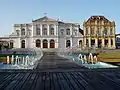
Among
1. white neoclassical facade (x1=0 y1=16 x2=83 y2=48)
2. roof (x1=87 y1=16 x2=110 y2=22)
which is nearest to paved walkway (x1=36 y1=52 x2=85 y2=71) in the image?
white neoclassical facade (x1=0 y1=16 x2=83 y2=48)

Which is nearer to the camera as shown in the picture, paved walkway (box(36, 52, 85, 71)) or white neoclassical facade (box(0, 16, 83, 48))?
paved walkway (box(36, 52, 85, 71))

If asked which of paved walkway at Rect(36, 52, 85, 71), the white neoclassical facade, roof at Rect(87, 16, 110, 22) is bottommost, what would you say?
paved walkway at Rect(36, 52, 85, 71)

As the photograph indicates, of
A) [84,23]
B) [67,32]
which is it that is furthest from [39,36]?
[84,23]

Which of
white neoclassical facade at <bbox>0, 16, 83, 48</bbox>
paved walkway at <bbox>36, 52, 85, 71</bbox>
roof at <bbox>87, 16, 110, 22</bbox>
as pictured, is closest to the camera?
paved walkway at <bbox>36, 52, 85, 71</bbox>

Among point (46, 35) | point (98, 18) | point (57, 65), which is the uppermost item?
point (98, 18)

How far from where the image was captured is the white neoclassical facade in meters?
83.1

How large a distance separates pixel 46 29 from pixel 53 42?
16.8ft

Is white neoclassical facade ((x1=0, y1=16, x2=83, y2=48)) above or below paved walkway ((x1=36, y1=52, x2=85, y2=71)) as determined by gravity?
→ above

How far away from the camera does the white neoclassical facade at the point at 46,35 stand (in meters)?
83.1

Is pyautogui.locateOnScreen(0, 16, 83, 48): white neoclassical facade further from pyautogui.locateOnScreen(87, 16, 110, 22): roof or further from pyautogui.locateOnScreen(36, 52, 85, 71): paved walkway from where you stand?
pyautogui.locateOnScreen(36, 52, 85, 71): paved walkway

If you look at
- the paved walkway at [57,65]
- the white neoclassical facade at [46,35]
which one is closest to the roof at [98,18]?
the white neoclassical facade at [46,35]

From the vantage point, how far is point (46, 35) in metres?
83.9

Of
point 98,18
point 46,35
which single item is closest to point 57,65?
point 46,35

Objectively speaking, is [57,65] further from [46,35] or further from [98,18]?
[98,18]
